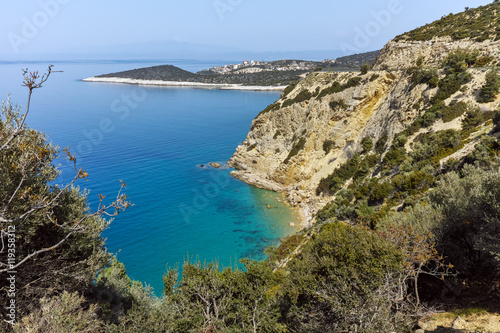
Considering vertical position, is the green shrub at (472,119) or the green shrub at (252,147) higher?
the green shrub at (472,119)

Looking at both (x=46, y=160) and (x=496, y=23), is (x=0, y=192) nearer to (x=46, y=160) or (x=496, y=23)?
(x=46, y=160)

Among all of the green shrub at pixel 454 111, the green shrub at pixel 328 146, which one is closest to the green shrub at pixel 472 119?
the green shrub at pixel 454 111

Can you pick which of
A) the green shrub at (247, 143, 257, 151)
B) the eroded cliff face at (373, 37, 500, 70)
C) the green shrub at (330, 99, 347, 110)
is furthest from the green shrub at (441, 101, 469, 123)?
the green shrub at (247, 143, 257, 151)

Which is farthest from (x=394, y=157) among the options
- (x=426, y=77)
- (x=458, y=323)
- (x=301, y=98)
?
(x=301, y=98)

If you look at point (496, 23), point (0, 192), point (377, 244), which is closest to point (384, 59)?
point (496, 23)

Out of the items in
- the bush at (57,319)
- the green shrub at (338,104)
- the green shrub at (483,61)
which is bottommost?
the bush at (57,319)

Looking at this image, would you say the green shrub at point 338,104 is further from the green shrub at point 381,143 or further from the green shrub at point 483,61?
the green shrub at point 483,61
